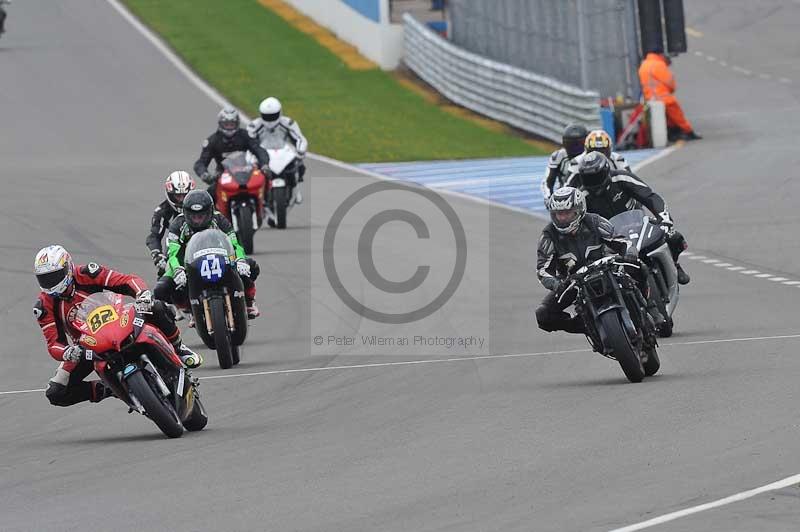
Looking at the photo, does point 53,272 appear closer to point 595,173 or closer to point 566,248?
point 566,248

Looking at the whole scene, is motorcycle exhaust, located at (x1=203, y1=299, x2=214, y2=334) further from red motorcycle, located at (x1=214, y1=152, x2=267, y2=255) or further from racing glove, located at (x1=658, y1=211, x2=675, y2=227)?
red motorcycle, located at (x1=214, y1=152, x2=267, y2=255)

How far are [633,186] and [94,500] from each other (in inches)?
265

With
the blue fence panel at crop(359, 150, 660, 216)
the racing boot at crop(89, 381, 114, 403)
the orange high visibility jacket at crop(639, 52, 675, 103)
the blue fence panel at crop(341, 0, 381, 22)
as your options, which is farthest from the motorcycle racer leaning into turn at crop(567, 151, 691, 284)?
the blue fence panel at crop(341, 0, 381, 22)

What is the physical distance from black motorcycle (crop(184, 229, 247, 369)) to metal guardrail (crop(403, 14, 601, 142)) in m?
17.6

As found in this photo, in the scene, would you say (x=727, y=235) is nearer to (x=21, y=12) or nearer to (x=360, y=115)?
(x=360, y=115)

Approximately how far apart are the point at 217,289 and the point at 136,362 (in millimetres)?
3200

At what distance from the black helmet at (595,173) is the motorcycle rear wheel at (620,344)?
2549mm

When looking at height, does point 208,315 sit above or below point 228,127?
below

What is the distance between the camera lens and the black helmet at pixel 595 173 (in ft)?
45.7

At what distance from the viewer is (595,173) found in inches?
547

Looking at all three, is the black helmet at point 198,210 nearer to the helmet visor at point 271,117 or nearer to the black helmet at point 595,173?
the black helmet at point 595,173

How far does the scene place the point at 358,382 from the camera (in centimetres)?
1296

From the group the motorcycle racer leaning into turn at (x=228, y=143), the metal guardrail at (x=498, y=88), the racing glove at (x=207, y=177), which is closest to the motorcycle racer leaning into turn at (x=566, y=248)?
the racing glove at (x=207, y=177)

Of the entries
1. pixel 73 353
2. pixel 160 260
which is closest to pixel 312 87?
pixel 160 260
